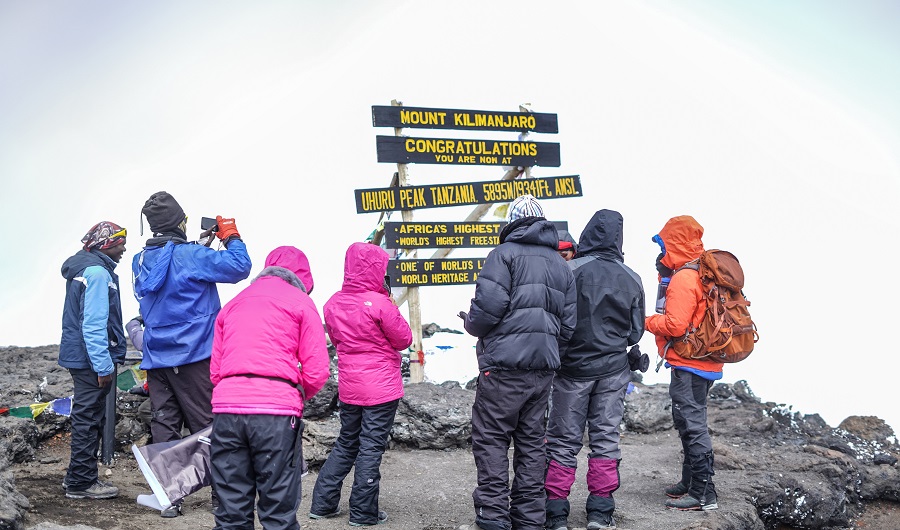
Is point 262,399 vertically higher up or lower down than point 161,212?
lower down

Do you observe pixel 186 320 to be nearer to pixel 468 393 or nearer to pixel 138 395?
pixel 138 395

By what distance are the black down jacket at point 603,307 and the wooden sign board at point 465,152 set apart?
411 cm

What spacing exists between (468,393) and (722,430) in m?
2.91

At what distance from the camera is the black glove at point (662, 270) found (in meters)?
5.80

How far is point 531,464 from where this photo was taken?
4.84 meters

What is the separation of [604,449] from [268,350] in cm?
249

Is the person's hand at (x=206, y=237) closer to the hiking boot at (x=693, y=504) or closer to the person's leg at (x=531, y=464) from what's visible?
the person's leg at (x=531, y=464)

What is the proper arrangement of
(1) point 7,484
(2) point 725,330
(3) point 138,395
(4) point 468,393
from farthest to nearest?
(4) point 468,393
(3) point 138,395
(2) point 725,330
(1) point 7,484

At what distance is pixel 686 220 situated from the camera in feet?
18.5

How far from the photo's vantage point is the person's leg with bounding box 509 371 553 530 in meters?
4.83

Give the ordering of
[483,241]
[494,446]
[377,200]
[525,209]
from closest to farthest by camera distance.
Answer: [494,446], [525,209], [377,200], [483,241]

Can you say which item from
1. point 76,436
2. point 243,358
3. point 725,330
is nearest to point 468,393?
point 725,330

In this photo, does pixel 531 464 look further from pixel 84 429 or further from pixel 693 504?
pixel 84 429

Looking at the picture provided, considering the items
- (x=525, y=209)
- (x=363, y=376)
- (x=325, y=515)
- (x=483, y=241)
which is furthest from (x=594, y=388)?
(x=483, y=241)
